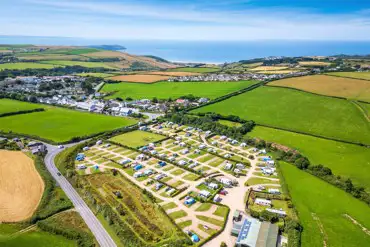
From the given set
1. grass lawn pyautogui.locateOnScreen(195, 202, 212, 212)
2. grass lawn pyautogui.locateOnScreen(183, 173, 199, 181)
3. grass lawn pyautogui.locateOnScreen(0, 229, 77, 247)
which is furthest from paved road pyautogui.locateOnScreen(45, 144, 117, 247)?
grass lawn pyautogui.locateOnScreen(183, 173, 199, 181)

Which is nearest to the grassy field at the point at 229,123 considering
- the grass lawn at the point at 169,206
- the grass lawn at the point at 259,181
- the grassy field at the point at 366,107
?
the grass lawn at the point at 259,181

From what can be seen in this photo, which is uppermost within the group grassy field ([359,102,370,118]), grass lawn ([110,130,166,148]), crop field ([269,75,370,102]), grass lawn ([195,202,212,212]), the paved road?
crop field ([269,75,370,102])

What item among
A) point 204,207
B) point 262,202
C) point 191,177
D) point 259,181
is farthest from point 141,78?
point 262,202

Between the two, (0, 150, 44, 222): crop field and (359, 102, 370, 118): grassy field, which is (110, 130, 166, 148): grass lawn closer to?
(0, 150, 44, 222): crop field

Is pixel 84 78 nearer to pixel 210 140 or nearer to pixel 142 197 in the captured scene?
pixel 210 140

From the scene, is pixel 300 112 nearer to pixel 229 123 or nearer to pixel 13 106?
pixel 229 123

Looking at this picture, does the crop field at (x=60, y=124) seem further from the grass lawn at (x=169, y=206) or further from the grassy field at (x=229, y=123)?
the grass lawn at (x=169, y=206)
